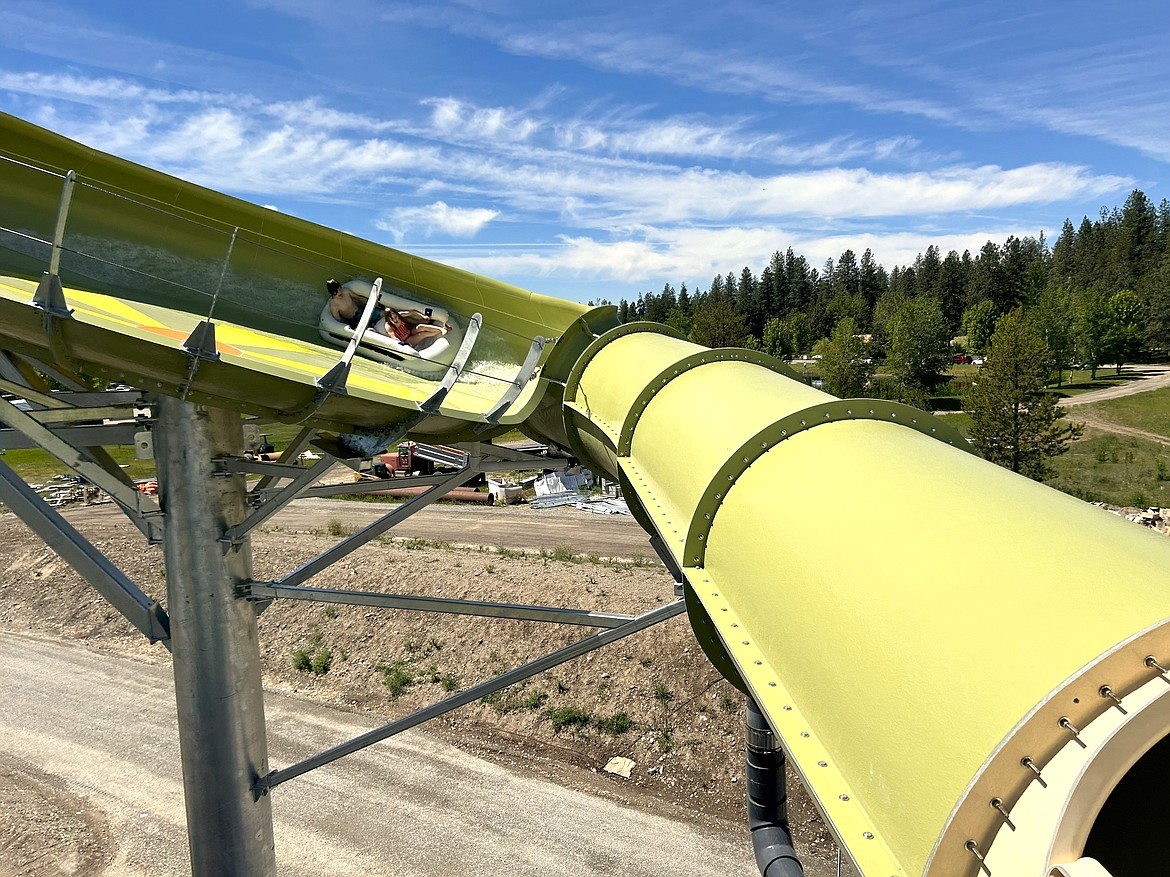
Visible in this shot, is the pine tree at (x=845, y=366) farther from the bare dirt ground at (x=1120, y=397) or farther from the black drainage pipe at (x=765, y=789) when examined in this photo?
the black drainage pipe at (x=765, y=789)

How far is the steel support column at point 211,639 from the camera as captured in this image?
6293 millimetres

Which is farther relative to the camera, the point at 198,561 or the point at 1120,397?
Answer: the point at 1120,397

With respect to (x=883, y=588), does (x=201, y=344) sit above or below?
above

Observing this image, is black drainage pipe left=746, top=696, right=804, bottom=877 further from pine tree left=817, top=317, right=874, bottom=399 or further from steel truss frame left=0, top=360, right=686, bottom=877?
pine tree left=817, top=317, right=874, bottom=399

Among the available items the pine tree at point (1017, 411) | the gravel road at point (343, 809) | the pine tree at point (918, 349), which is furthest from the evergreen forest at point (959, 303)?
the gravel road at point (343, 809)

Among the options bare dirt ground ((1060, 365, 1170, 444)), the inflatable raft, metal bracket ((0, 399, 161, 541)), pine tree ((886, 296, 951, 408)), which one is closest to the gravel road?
metal bracket ((0, 399, 161, 541))

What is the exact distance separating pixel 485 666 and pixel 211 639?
11.8 meters

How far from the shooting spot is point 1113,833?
2762 millimetres

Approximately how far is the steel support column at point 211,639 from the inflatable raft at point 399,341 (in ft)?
7.79

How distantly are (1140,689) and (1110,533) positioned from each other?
34.0 inches

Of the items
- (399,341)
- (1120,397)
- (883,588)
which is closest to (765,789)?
(883,588)

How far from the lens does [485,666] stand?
58.0 ft

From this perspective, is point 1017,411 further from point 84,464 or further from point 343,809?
point 84,464

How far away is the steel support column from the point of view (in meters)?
6.29
